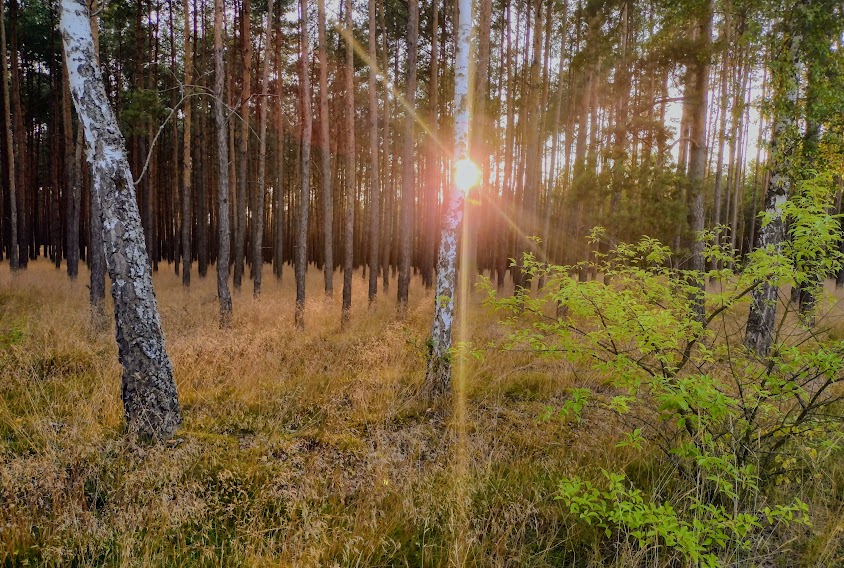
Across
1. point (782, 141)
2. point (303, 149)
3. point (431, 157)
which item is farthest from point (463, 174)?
point (431, 157)

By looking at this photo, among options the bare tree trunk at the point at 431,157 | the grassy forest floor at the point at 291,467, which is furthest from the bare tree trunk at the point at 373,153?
the grassy forest floor at the point at 291,467

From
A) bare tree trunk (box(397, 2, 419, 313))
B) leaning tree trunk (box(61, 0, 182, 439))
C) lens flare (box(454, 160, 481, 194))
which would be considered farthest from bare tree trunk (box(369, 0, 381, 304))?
leaning tree trunk (box(61, 0, 182, 439))

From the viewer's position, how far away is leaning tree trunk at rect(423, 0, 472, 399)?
567 cm

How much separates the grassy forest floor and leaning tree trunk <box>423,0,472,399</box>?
0.52 meters

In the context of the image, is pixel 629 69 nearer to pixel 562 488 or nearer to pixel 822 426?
pixel 822 426

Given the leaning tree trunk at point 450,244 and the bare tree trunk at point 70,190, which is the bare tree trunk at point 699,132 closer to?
the leaning tree trunk at point 450,244

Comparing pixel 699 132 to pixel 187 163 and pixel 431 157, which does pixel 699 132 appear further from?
pixel 431 157

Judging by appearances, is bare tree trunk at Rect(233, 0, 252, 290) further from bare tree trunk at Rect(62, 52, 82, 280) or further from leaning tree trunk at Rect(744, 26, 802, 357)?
leaning tree trunk at Rect(744, 26, 802, 357)

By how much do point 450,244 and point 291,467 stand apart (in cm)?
342

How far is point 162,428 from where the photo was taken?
14.1ft

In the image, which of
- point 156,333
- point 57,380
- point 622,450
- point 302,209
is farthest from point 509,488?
point 302,209

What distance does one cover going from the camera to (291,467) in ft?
12.6

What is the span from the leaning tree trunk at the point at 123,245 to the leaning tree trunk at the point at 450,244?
3277 mm

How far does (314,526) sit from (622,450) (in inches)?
130
